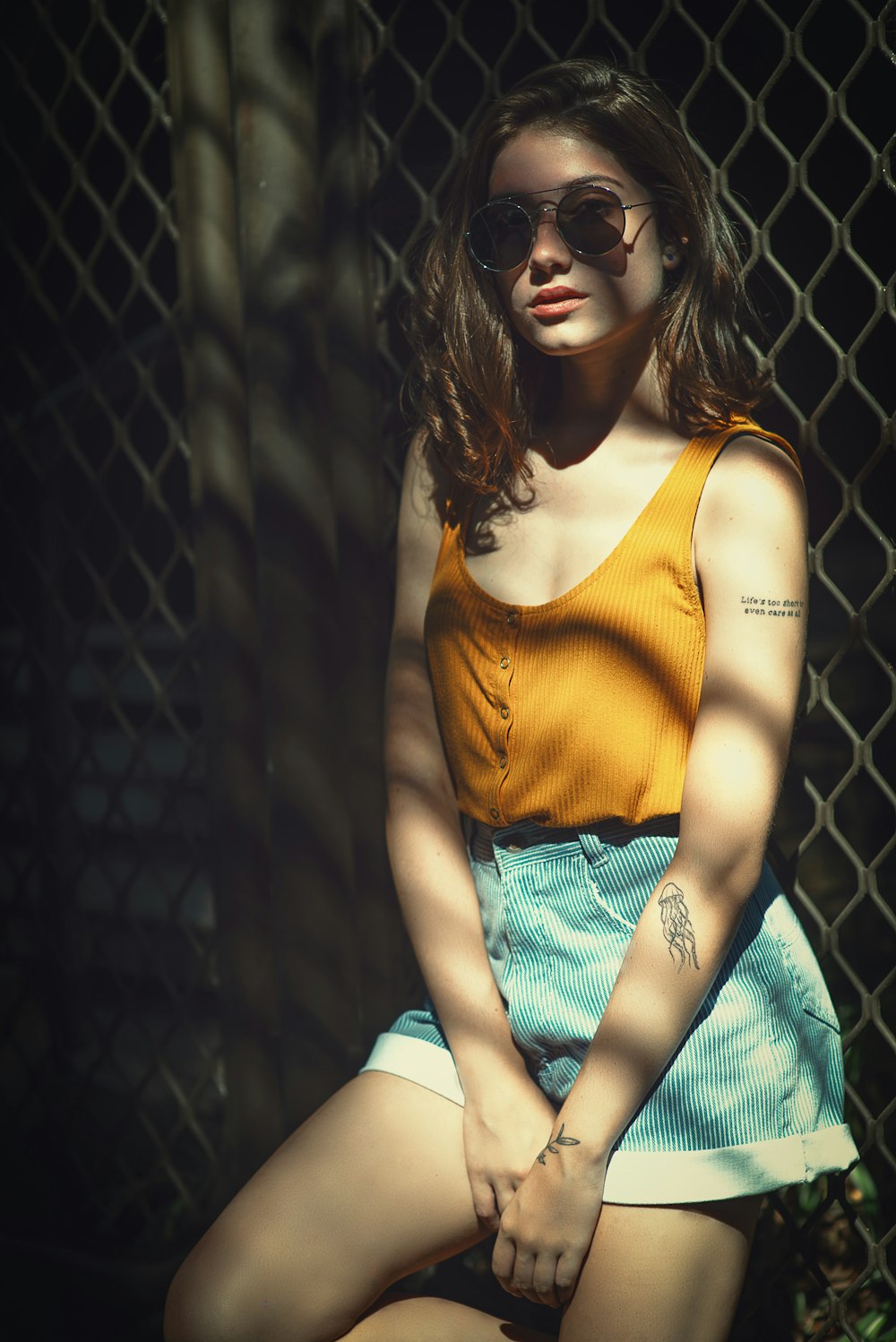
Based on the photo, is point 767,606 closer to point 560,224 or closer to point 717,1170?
point 560,224

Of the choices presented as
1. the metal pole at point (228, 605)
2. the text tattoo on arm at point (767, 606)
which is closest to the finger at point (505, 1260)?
the metal pole at point (228, 605)

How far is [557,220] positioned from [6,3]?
1410 millimetres

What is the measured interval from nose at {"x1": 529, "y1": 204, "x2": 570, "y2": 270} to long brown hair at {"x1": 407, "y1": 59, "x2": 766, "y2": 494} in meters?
0.12

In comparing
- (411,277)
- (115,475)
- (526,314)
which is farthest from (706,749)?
(115,475)

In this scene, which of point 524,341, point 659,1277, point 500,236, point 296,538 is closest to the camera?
point 659,1277

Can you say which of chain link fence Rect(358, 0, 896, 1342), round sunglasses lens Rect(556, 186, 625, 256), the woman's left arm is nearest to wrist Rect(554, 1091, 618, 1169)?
the woman's left arm

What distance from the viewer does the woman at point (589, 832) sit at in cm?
128

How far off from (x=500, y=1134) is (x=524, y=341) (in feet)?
3.68

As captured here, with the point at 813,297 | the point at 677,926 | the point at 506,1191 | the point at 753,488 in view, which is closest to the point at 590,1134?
the point at 506,1191

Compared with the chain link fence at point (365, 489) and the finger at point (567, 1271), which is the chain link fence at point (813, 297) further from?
the finger at point (567, 1271)

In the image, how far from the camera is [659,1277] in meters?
1.24

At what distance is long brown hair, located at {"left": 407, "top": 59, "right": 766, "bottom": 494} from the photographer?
1.41 meters

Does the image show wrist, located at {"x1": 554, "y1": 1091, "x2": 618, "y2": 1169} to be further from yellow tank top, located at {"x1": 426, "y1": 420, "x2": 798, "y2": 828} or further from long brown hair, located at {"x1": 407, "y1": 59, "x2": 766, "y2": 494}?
long brown hair, located at {"x1": 407, "y1": 59, "x2": 766, "y2": 494}

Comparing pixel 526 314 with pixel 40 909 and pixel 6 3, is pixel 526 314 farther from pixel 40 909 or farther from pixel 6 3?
pixel 40 909
